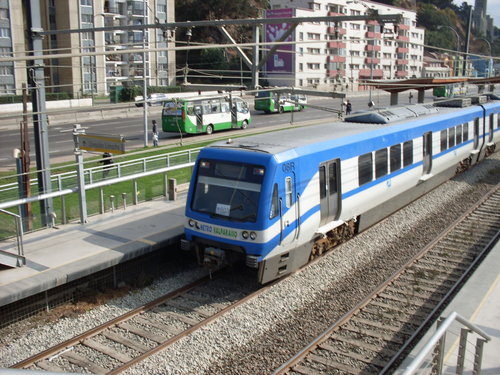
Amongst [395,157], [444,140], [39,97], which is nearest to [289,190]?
[395,157]

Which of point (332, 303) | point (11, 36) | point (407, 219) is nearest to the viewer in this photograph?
point (332, 303)

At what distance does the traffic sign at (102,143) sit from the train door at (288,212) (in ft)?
14.8

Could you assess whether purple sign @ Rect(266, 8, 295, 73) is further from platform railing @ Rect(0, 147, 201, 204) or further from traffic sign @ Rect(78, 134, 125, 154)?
traffic sign @ Rect(78, 134, 125, 154)

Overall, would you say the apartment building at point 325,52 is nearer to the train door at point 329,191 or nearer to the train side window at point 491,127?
the train side window at point 491,127

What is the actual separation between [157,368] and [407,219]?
9.59m

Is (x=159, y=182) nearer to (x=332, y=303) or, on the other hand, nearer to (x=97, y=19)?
(x=332, y=303)

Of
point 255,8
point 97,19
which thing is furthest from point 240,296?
point 255,8

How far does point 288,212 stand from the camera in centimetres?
1006

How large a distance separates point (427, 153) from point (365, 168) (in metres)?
4.90

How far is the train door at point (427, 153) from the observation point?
54.9ft

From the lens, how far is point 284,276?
35.9ft

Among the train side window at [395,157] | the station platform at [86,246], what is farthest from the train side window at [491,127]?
the station platform at [86,246]

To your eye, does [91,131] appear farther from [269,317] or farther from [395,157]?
→ [269,317]

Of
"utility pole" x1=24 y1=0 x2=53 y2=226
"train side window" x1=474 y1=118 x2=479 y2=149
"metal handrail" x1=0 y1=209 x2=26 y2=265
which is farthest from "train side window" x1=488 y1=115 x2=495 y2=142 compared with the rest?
"metal handrail" x1=0 y1=209 x2=26 y2=265
